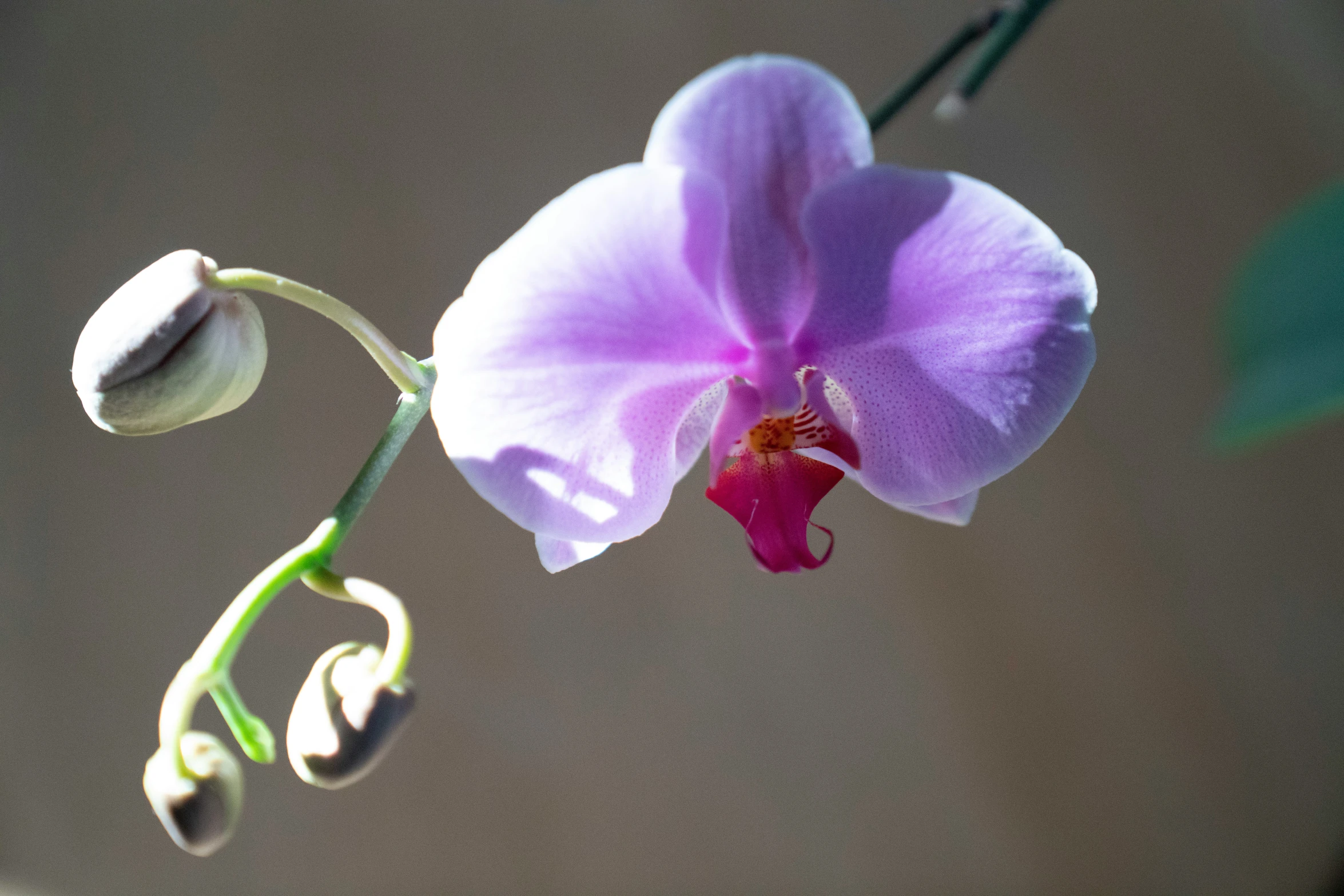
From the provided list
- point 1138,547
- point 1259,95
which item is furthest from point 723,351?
point 1259,95

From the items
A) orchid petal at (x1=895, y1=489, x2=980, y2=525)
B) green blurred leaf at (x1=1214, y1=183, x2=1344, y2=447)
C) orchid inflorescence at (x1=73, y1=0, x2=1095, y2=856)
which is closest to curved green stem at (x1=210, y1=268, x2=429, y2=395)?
orchid inflorescence at (x1=73, y1=0, x2=1095, y2=856)

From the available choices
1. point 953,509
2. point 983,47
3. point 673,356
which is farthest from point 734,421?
point 983,47

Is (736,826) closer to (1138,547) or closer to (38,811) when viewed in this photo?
(1138,547)

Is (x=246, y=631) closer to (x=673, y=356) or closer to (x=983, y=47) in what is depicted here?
(x=673, y=356)

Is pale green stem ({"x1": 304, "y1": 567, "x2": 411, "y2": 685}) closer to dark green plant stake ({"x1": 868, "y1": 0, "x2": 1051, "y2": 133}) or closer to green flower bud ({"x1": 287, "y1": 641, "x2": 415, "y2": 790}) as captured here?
green flower bud ({"x1": 287, "y1": 641, "x2": 415, "y2": 790})

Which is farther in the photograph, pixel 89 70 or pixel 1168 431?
pixel 1168 431

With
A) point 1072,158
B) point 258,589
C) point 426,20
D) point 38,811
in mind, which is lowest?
point 38,811
